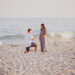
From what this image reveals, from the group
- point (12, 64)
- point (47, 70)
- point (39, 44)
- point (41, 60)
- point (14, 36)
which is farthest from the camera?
point (14, 36)

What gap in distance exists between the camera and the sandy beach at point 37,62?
2605 millimetres

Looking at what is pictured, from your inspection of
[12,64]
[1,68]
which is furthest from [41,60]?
[1,68]

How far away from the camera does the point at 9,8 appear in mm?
3889

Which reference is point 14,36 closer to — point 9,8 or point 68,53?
point 9,8

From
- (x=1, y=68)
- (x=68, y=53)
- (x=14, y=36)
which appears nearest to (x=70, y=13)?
(x=68, y=53)

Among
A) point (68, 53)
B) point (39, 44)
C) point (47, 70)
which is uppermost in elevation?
point (39, 44)

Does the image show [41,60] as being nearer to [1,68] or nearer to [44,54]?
[44,54]

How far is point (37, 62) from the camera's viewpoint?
2.97 m

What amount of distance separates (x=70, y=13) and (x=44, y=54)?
58.0 inches

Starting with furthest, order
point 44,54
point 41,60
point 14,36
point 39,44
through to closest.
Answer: point 14,36, point 39,44, point 44,54, point 41,60

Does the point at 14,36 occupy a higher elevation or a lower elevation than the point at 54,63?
higher

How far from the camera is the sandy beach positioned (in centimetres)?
261

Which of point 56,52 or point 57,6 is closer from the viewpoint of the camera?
point 56,52

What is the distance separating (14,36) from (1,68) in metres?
2.48
